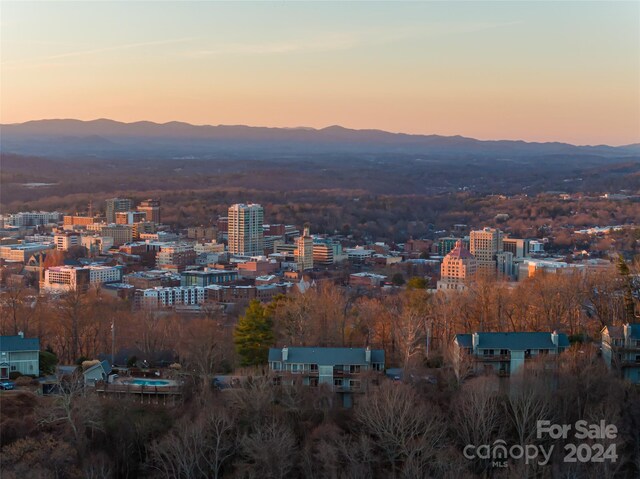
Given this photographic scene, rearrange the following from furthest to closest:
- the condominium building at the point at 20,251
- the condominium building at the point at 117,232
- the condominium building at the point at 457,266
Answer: the condominium building at the point at 117,232 → the condominium building at the point at 20,251 → the condominium building at the point at 457,266

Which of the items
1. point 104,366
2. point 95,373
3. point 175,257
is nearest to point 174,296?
point 175,257

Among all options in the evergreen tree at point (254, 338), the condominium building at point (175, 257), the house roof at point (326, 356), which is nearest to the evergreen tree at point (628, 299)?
the house roof at point (326, 356)

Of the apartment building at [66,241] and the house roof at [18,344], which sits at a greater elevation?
the house roof at [18,344]

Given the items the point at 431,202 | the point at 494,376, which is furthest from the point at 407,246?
the point at 494,376

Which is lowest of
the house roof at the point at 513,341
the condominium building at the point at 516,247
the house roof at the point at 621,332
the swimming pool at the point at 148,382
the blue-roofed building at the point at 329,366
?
the condominium building at the point at 516,247

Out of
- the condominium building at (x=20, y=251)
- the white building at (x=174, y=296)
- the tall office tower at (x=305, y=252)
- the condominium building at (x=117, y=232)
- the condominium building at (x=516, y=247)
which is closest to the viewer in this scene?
the white building at (x=174, y=296)

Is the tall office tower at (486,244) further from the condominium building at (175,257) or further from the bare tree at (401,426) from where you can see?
the bare tree at (401,426)

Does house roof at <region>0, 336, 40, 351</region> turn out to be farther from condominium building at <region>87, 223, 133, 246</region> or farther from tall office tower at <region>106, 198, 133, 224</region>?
tall office tower at <region>106, 198, 133, 224</region>

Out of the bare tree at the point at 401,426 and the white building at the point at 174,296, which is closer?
the bare tree at the point at 401,426
